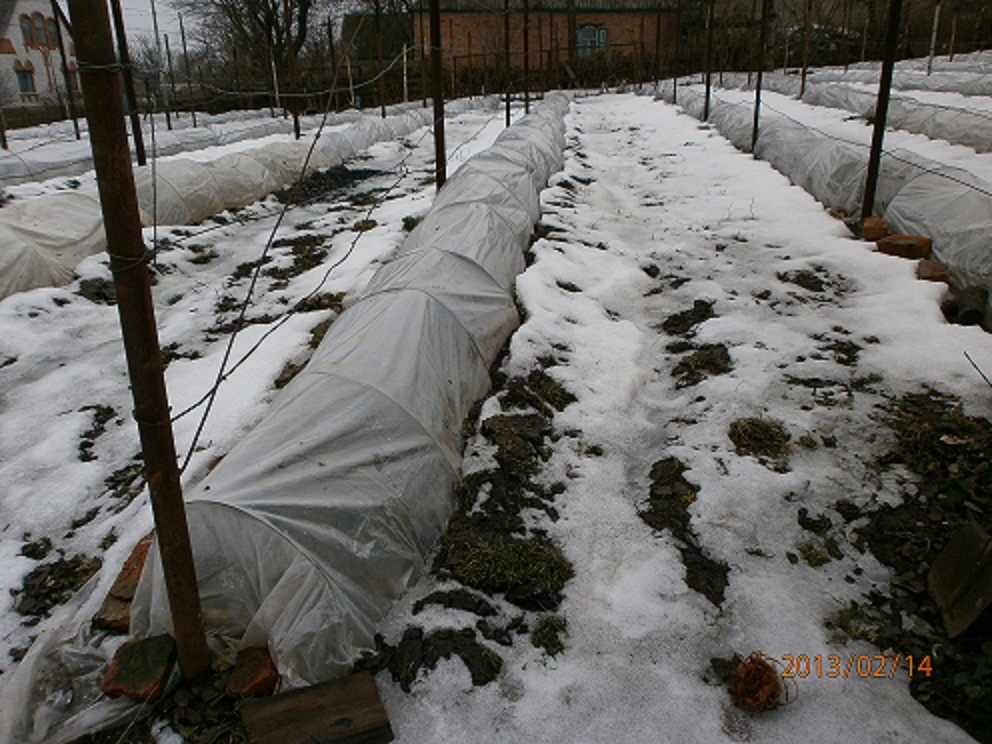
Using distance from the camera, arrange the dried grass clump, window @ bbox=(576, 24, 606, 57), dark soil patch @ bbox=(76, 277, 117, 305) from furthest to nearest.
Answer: window @ bbox=(576, 24, 606, 57) < dark soil patch @ bbox=(76, 277, 117, 305) < the dried grass clump

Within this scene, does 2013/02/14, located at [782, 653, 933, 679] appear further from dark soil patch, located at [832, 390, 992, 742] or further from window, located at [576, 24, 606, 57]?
window, located at [576, 24, 606, 57]

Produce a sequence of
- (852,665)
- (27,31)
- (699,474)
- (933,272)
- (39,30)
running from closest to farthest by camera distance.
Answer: (852,665)
(699,474)
(933,272)
(27,31)
(39,30)

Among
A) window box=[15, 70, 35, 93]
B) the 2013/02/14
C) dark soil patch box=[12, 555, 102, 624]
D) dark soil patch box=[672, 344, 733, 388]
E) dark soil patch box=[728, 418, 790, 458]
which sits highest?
window box=[15, 70, 35, 93]

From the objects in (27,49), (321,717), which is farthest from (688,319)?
(27,49)

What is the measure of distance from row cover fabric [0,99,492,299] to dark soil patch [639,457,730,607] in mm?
2975

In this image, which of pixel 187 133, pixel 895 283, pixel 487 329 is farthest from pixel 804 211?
pixel 187 133

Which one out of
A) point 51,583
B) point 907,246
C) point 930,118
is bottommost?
point 51,583

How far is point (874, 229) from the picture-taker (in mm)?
6637

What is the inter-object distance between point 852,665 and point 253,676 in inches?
89.8

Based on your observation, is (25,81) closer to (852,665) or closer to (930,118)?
(930,118)

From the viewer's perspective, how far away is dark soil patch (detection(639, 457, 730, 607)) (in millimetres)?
2988

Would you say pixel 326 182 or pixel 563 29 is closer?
pixel 326 182

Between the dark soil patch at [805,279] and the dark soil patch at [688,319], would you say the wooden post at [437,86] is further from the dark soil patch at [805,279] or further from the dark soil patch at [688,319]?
the dark soil patch at [805,279]

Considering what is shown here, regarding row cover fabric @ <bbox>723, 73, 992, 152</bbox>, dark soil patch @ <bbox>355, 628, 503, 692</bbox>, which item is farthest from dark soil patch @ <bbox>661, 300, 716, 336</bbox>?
row cover fabric @ <bbox>723, 73, 992, 152</bbox>
